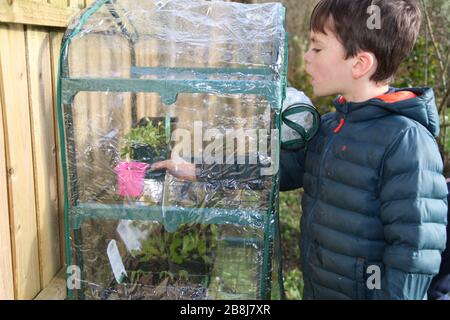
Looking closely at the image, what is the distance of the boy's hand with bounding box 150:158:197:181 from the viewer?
189 centimetres

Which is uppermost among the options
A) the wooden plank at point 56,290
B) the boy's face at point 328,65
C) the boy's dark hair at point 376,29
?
the boy's dark hair at point 376,29

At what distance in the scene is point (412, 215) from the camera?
1.47m

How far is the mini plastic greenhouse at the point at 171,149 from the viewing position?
1.83 metres

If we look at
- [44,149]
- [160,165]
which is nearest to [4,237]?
[44,149]

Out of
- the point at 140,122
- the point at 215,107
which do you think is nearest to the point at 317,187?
the point at 215,107

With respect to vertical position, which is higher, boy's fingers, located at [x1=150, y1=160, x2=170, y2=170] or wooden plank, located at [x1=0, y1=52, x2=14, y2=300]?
boy's fingers, located at [x1=150, y1=160, x2=170, y2=170]

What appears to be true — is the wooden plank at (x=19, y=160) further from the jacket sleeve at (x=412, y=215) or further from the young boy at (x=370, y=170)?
the jacket sleeve at (x=412, y=215)

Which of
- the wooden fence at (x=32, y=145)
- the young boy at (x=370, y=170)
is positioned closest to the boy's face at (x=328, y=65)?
the young boy at (x=370, y=170)

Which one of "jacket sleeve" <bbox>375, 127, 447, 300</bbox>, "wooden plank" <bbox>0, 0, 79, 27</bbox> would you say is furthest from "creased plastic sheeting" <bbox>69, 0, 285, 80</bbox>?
"jacket sleeve" <bbox>375, 127, 447, 300</bbox>

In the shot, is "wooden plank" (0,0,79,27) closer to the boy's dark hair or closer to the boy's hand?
the boy's hand

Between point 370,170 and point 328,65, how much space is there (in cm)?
42

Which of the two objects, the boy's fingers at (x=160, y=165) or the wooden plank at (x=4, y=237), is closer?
the wooden plank at (x=4, y=237)

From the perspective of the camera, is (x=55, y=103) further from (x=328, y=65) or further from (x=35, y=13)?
(x=328, y=65)
